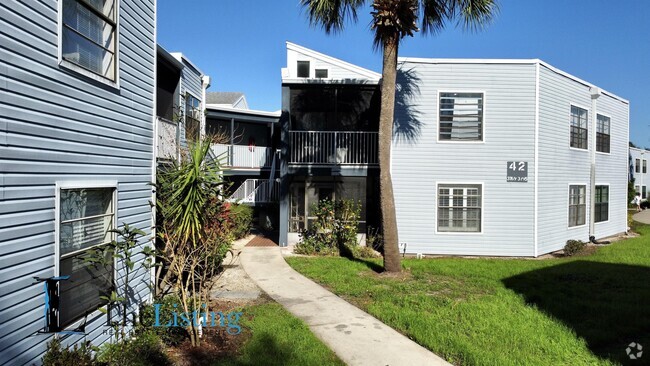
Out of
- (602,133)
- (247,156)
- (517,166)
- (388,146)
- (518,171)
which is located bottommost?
(518,171)

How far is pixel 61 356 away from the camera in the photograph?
404 cm

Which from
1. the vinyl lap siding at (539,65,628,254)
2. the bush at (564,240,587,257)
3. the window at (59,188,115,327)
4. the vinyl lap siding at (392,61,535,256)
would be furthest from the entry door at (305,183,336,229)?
the window at (59,188,115,327)

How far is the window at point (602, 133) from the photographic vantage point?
16.4 m

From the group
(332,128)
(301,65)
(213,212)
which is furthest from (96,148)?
(301,65)

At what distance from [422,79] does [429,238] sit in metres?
5.75

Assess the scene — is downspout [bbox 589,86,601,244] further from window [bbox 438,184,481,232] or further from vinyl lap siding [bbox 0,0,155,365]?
vinyl lap siding [bbox 0,0,155,365]

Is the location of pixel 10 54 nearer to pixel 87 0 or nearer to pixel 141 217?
pixel 87 0

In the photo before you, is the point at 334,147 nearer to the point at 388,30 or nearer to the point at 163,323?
the point at 388,30

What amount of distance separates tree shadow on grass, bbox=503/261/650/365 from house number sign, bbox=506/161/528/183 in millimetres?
3218

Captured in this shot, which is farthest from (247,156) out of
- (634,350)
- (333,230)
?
(634,350)

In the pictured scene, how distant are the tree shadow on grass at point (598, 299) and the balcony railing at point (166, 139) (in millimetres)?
8629

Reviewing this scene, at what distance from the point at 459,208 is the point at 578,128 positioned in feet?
22.3

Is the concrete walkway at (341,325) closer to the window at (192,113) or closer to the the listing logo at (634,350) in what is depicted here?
the the listing logo at (634,350)

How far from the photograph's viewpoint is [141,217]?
6668mm
